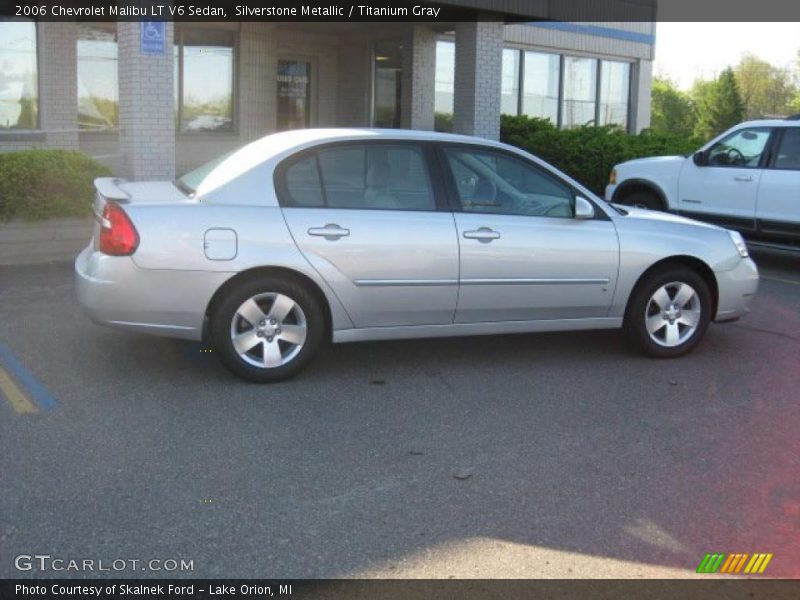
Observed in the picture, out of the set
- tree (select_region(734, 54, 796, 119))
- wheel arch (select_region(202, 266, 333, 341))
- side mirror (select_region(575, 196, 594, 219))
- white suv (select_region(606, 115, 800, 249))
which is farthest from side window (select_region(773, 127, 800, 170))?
tree (select_region(734, 54, 796, 119))

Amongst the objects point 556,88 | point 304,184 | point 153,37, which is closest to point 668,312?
point 304,184

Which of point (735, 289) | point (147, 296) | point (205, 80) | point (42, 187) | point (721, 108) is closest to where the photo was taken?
point (147, 296)

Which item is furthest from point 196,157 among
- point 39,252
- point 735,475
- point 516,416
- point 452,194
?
point 735,475

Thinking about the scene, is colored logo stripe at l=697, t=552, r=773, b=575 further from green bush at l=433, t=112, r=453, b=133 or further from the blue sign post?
green bush at l=433, t=112, r=453, b=133

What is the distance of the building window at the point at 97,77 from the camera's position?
54.1 feet

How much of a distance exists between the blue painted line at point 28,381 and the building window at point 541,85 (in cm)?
1705

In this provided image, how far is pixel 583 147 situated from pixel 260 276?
1169cm

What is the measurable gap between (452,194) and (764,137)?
6284 millimetres

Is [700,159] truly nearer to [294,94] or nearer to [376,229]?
[376,229]

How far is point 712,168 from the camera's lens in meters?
11.6

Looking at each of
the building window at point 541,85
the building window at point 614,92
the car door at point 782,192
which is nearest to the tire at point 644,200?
the car door at point 782,192

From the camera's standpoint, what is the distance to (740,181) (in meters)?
11.3

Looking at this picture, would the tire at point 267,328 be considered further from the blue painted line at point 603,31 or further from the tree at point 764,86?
the tree at point 764,86

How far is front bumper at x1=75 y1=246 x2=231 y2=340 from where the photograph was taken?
581cm
